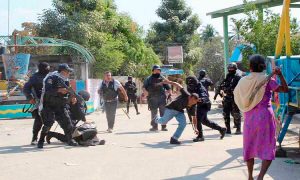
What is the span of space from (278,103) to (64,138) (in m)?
4.65

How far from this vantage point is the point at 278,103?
8344 mm

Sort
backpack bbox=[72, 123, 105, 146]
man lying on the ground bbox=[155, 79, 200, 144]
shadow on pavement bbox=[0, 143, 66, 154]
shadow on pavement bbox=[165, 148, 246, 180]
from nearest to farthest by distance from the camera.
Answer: shadow on pavement bbox=[165, 148, 246, 180], shadow on pavement bbox=[0, 143, 66, 154], backpack bbox=[72, 123, 105, 146], man lying on the ground bbox=[155, 79, 200, 144]

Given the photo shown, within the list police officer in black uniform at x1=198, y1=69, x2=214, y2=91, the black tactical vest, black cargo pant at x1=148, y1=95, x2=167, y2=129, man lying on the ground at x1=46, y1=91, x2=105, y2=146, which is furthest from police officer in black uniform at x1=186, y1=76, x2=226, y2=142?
the black tactical vest

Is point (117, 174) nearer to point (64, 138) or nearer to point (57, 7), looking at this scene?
point (64, 138)

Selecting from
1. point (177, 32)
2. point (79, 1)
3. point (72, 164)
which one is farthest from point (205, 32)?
point (72, 164)

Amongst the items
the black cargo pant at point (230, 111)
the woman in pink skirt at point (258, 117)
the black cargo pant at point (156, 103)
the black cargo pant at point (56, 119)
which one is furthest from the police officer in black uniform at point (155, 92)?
the woman in pink skirt at point (258, 117)

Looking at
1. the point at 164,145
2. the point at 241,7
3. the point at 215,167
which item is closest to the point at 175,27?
the point at 241,7

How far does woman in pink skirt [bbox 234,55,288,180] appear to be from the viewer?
5559 millimetres

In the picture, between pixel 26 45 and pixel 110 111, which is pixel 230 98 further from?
pixel 26 45

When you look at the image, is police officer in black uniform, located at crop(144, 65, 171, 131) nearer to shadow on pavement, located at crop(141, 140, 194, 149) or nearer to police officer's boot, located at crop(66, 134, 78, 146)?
shadow on pavement, located at crop(141, 140, 194, 149)

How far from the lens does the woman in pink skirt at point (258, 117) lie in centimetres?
556

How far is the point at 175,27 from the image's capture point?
45.4m

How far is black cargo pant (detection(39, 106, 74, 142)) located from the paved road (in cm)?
33

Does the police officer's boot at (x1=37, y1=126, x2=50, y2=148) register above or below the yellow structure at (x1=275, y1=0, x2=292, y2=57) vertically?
below
